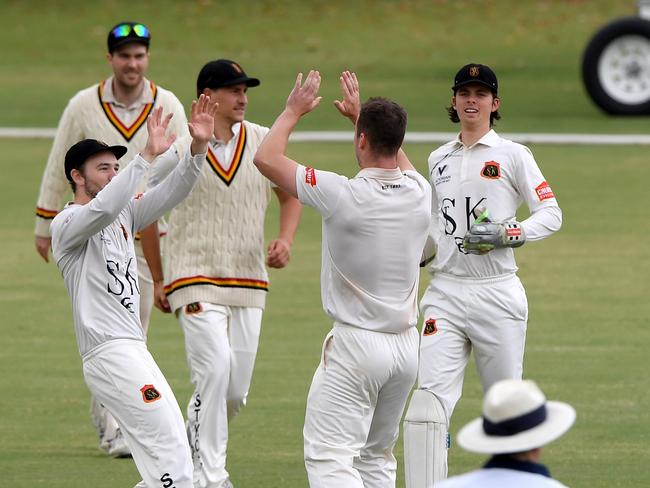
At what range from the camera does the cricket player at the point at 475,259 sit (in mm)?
8695

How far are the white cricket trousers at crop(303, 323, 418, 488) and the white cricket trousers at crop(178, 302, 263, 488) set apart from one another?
1.60 m

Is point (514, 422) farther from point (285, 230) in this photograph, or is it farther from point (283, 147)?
point (285, 230)

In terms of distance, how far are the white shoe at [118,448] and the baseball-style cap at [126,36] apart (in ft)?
8.08

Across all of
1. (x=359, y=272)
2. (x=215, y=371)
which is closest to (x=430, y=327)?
(x=359, y=272)

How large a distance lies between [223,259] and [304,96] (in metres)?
1.96

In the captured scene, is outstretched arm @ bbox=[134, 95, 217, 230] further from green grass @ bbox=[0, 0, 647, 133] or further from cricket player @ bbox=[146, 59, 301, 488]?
green grass @ bbox=[0, 0, 647, 133]

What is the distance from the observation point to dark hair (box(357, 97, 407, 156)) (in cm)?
759

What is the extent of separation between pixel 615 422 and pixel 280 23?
23.4 meters

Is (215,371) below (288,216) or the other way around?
Result: below

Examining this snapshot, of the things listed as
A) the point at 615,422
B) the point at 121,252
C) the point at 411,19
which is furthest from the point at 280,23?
the point at 121,252

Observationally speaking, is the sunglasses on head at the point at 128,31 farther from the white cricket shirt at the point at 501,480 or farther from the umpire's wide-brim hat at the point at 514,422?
the white cricket shirt at the point at 501,480

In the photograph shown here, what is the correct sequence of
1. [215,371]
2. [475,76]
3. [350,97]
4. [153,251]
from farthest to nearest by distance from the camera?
Answer: [153,251], [215,371], [475,76], [350,97]

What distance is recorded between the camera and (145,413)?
7.89m

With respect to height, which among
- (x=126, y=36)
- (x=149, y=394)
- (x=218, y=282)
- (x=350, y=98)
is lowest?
(x=149, y=394)
